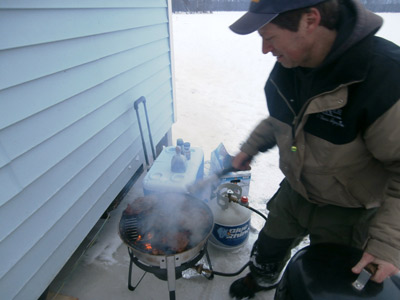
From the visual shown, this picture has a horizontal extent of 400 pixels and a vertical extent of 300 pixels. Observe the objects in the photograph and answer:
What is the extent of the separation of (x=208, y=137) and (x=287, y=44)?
372 cm

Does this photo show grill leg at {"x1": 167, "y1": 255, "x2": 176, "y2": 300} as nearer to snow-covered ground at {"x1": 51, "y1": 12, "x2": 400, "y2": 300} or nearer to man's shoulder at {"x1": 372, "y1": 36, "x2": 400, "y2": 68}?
snow-covered ground at {"x1": 51, "y1": 12, "x2": 400, "y2": 300}

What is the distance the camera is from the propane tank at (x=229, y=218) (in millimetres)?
2410

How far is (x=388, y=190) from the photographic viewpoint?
119 centimetres

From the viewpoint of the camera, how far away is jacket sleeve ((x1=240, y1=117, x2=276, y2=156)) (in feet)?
6.17

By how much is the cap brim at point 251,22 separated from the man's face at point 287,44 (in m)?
0.05

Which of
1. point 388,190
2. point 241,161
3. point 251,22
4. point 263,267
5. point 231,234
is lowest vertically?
point 231,234

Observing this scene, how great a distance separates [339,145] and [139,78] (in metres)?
2.63

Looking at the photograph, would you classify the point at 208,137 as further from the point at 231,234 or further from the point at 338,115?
the point at 338,115

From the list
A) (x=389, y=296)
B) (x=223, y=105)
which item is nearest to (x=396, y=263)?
(x=389, y=296)

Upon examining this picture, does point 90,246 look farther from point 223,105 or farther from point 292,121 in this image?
point 223,105

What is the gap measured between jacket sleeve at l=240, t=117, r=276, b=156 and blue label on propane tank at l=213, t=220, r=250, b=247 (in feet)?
2.90

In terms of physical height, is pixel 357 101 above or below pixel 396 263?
above

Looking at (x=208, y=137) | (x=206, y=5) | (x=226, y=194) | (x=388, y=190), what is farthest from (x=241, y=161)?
(x=206, y=5)

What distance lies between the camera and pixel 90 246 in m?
2.70
